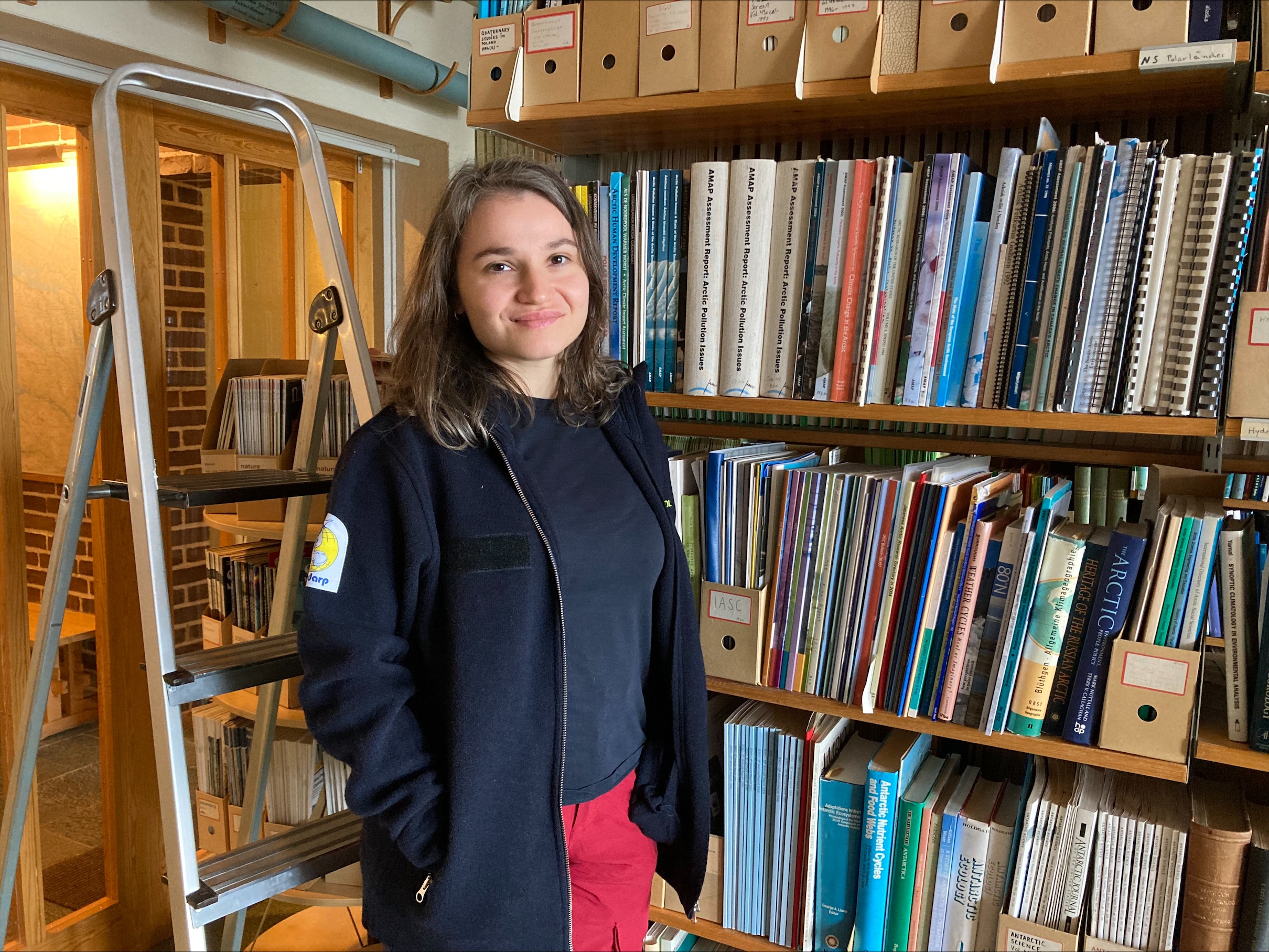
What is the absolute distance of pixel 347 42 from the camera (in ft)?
7.55

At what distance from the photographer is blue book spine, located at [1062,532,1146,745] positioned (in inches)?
46.8

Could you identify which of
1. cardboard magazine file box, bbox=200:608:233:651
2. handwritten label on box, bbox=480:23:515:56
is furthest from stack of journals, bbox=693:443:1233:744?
cardboard magazine file box, bbox=200:608:233:651

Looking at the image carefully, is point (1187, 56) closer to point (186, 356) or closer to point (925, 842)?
point (925, 842)

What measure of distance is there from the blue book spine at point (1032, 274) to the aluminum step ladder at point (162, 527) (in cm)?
98

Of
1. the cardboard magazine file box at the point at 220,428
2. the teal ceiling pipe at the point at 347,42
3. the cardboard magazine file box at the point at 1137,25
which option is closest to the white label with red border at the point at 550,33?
the cardboard magazine file box at the point at 1137,25

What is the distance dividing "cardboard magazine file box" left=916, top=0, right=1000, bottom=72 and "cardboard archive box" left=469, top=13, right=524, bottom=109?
67 cm

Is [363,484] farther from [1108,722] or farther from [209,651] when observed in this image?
[1108,722]

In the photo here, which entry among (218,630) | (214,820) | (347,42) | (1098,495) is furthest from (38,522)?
(1098,495)

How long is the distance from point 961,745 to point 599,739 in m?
0.80

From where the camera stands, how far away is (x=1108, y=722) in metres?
1.21

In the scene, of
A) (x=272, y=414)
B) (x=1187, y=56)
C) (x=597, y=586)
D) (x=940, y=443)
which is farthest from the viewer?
(x=272, y=414)

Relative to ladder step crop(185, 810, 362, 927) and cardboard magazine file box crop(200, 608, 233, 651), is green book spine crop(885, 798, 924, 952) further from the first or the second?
cardboard magazine file box crop(200, 608, 233, 651)

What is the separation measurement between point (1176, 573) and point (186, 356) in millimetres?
2290

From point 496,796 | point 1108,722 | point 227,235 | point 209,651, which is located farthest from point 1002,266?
point 227,235
